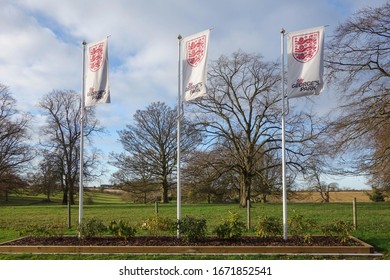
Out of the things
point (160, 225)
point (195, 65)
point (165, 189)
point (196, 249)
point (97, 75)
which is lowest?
point (165, 189)

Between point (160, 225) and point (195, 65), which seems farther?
point (195, 65)

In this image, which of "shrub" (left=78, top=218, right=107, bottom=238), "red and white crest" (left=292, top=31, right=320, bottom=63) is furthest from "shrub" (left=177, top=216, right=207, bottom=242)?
"red and white crest" (left=292, top=31, right=320, bottom=63)

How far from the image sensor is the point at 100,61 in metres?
11.8

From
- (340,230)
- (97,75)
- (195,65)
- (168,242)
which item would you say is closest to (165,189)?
(97,75)

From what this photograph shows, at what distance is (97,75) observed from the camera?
38.9 feet

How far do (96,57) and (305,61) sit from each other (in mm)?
6347

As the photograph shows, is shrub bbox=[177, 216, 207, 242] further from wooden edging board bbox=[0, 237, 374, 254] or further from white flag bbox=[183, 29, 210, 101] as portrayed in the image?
white flag bbox=[183, 29, 210, 101]

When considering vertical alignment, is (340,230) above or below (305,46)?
below

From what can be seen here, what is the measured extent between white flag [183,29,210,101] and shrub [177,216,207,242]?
364 centimetres

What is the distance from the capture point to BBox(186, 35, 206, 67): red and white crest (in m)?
11.2

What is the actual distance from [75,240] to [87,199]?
112ft

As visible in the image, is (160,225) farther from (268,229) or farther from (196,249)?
(268,229)

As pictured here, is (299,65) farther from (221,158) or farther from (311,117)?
(221,158)

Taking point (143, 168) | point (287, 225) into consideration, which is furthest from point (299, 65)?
point (143, 168)
